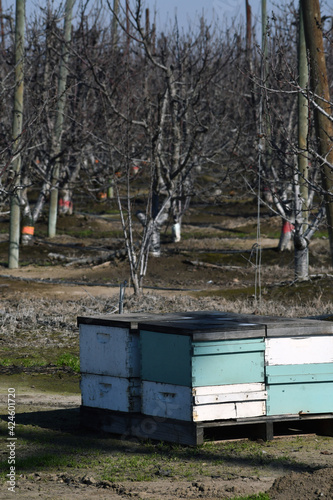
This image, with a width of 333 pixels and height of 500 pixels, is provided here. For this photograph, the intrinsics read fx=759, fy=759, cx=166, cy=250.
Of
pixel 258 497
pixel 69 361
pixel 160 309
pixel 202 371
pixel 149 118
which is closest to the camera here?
pixel 258 497

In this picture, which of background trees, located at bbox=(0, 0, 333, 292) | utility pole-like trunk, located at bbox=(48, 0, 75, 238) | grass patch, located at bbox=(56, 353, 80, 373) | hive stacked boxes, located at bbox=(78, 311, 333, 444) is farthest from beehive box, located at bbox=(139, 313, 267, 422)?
utility pole-like trunk, located at bbox=(48, 0, 75, 238)

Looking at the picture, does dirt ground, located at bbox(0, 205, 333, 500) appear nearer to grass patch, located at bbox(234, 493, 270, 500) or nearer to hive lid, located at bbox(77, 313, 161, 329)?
grass patch, located at bbox(234, 493, 270, 500)

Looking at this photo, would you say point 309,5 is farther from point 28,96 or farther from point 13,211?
point 28,96

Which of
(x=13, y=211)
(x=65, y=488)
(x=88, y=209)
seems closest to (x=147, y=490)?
(x=65, y=488)

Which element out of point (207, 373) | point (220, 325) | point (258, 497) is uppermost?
point (220, 325)

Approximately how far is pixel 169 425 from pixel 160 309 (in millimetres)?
6926

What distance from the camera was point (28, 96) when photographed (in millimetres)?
21375

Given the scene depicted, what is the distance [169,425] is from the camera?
6.12m

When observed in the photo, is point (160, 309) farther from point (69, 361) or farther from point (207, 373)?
point (207, 373)

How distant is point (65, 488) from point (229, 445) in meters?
1.65

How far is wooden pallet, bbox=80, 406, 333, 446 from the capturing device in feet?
19.7

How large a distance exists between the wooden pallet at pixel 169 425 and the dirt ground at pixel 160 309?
10 cm

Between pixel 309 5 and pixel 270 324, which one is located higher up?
pixel 309 5

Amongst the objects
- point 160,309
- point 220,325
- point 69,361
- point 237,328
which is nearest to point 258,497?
point 237,328
